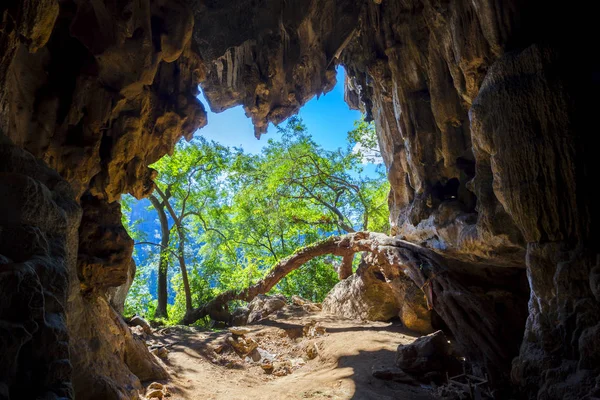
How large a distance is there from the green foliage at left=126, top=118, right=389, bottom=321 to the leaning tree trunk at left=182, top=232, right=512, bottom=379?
374 cm

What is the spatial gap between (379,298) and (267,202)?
285 inches

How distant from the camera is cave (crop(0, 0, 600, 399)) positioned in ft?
8.73

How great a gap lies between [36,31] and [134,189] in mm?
4782

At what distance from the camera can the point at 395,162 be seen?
32.3 ft

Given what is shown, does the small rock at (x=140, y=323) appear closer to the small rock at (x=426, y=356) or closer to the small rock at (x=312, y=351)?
the small rock at (x=312, y=351)

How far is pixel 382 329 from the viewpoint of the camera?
1010 cm

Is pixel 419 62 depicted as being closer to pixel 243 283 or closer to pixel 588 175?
pixel 588 175

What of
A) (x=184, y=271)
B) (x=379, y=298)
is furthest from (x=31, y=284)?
(x=184, y=271)

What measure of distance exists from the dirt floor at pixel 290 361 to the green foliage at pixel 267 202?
Result: 524cm

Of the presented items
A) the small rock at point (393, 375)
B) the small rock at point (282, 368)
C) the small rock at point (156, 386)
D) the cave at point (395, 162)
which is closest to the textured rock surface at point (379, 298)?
the cave at point (395, 162)

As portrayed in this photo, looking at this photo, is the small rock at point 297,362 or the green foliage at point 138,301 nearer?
the small rock at point 297,362

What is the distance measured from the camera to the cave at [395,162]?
266cm

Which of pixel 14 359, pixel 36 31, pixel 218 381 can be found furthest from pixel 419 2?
pixel 218 381

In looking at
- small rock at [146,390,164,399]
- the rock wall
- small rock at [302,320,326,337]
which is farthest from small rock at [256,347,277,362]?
the rock wall
